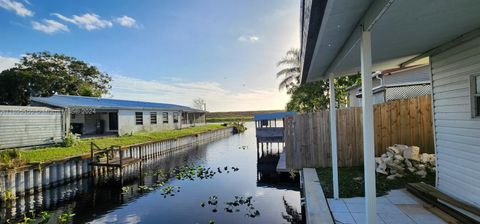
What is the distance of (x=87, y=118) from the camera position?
71.1 feet

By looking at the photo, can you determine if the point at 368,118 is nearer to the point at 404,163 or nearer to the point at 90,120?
the point at 404,163

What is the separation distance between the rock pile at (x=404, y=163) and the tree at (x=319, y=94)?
43.4 feet

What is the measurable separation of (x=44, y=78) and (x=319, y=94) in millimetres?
29636

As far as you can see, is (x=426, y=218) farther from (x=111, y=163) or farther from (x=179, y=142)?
(x=179, y=142)

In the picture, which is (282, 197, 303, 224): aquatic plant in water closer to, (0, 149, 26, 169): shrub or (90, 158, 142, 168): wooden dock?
(90, 158, 142, 168): wooden dock

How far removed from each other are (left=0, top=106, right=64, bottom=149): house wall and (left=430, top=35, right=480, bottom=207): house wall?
16.7 metres

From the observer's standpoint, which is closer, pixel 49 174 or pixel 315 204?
pixel 315 204

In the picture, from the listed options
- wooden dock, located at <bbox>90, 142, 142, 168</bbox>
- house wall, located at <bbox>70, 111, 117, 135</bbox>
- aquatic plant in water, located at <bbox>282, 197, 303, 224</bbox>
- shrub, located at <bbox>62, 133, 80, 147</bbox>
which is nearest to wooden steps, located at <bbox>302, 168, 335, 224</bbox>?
aquatic plant in water, located at <bbox>282, 197, 303, 224</bbox>

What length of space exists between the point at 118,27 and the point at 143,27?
1.91 m

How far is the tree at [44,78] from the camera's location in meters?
28.8

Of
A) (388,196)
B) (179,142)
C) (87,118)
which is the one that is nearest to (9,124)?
(87,118)

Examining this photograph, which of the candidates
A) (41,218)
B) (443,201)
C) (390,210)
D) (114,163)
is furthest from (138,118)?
(443,201)

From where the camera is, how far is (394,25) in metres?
2.93

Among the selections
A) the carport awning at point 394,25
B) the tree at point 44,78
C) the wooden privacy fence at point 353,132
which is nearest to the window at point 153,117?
the tree at point 44,78
